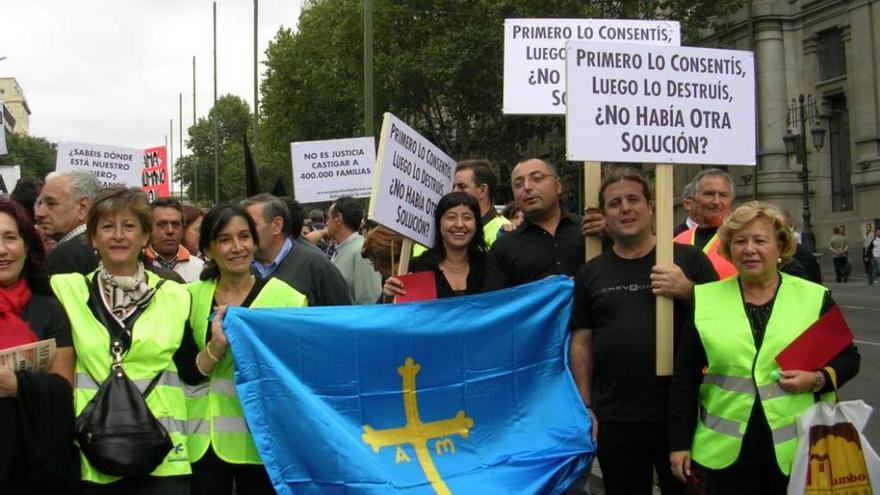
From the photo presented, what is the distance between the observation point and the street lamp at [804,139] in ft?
87.3

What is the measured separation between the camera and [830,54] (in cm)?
3216

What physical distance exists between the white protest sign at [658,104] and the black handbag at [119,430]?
2260 mm

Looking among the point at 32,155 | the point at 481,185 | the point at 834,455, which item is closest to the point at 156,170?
the point at 481,185

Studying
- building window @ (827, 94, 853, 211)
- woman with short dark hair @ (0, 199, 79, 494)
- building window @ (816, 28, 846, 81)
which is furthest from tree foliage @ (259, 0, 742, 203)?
woman with short dark hair @ (0, 199, 79, 494)

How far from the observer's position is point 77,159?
11.2 m

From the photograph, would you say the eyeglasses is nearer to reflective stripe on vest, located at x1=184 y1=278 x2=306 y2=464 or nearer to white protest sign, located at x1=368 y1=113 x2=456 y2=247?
white protest sign, located at x1=368 y1=113 x2=456 y2=247

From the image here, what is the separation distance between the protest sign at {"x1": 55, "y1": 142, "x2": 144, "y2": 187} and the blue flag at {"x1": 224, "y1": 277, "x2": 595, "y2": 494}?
302 inches

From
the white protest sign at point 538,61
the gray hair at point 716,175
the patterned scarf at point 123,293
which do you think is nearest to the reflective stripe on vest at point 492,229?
the white protest sign at point 538,61

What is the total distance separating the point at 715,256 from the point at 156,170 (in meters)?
10.6

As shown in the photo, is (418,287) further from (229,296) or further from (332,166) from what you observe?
(332,166)

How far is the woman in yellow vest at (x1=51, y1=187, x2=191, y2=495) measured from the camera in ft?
12.3

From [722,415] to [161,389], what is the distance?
7.50ft

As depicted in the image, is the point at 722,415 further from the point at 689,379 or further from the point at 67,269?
the point at 67,269

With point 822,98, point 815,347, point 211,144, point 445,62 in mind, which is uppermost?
point 211,144
